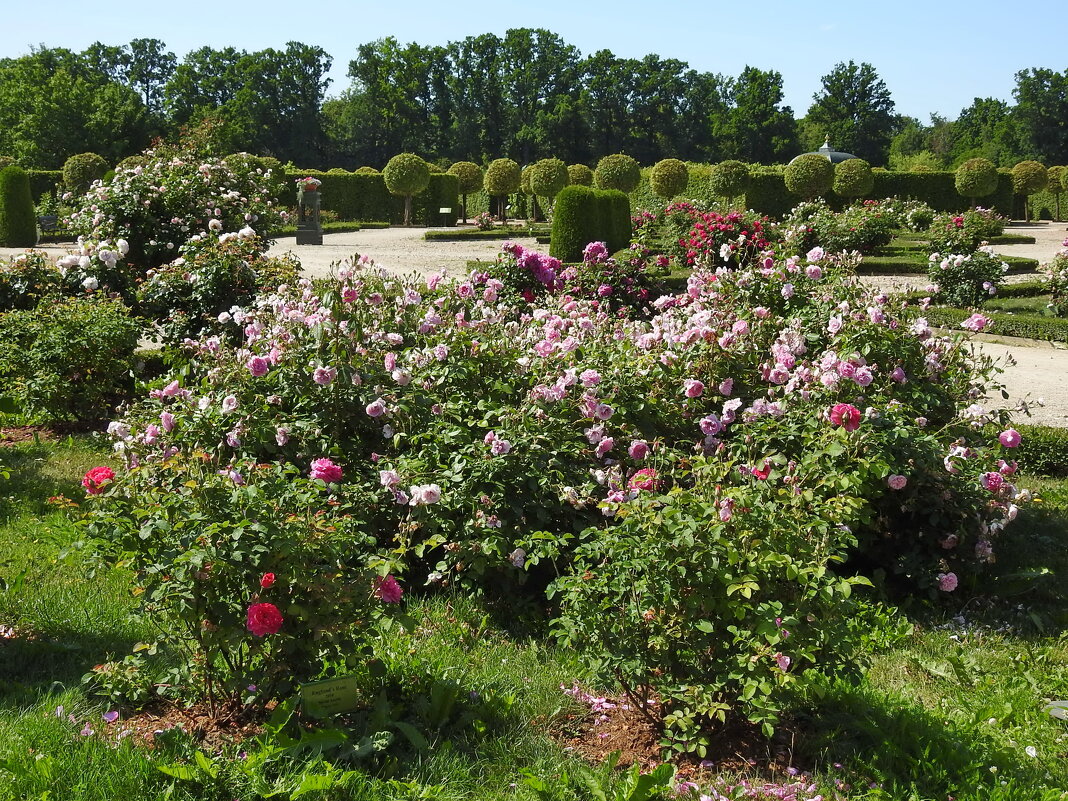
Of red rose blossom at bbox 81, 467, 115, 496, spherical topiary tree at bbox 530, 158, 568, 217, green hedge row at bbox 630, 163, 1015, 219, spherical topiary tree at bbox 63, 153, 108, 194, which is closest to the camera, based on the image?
red rose blossom at bbox 81, 467, 115, 496

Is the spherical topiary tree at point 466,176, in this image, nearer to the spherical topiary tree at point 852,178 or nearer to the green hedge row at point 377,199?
the green hedge row at point 377,199

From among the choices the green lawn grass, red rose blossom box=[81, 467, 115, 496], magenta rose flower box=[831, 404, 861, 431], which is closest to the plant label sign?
the green lawn grass

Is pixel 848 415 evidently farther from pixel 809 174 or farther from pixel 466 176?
pixel 466 176

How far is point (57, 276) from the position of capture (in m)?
7.66

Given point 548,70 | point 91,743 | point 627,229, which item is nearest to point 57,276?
point 91,743

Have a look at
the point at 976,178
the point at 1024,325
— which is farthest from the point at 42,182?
the point at 976,178

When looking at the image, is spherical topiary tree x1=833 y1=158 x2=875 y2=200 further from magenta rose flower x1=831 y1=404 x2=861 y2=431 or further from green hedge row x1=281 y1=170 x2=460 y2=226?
magenta rose flower x1=831 y1=404 x2=861 y2=431

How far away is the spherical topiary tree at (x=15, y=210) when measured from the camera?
19188mm

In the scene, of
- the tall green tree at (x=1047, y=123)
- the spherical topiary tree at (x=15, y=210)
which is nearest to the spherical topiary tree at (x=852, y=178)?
the spherical topiary tree at (x=15, y=210)

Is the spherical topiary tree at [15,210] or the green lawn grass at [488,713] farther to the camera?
the spherical topiary tree at [15,210]

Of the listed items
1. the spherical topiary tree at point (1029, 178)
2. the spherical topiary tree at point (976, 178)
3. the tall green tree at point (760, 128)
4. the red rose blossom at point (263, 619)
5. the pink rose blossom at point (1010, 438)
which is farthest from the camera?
the tall green tree at point (760, 128)

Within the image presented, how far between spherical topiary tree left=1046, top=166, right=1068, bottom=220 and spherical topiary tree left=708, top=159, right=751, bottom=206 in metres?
17.6

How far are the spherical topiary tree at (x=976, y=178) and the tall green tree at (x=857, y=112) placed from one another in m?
31.6

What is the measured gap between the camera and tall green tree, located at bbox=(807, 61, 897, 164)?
196 ft
